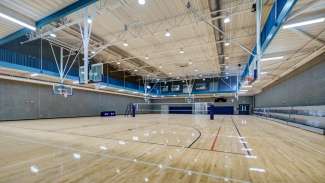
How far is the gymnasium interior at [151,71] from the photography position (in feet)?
11.0

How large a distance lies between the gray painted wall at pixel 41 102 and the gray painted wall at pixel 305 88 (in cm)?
2295

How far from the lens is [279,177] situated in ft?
9.59

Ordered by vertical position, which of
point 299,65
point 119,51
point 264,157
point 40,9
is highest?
point 119,51

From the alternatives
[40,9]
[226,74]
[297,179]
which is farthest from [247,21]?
[226,74]

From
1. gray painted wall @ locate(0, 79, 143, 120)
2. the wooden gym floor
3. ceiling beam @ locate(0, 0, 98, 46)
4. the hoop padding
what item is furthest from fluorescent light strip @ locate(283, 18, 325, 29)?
the hoop padding

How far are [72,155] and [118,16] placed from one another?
824 cm

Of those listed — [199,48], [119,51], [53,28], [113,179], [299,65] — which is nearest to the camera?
[113,179]

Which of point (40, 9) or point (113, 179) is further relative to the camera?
point (40, 9)

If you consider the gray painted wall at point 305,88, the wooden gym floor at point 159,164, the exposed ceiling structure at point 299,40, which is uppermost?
the exposed ceiling structure at point 299,40

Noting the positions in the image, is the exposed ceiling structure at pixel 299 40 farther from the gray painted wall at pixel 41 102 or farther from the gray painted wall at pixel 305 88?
the gray painted wall at pixel 41 102

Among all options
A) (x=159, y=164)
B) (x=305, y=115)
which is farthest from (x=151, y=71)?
(x=159, y=164)

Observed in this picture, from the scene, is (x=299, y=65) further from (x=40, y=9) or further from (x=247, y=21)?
(x=40, y=9)

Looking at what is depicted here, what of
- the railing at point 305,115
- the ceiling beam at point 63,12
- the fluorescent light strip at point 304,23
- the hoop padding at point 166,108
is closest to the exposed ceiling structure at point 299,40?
the fluorescent light strip at point 304,23

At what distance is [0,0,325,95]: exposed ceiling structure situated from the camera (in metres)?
6.45
